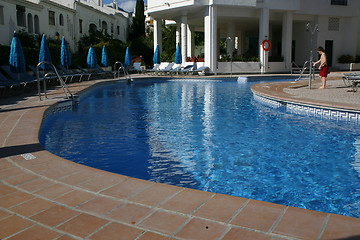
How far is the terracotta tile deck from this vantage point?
6.92ft

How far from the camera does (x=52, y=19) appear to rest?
23078mm

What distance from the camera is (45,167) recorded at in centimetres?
348

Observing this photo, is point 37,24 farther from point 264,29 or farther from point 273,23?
point 273,23

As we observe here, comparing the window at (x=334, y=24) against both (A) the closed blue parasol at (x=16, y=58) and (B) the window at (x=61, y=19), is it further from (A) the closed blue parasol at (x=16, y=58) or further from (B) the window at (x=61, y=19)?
(A) the closed blue parasol at (x=16, y=58)

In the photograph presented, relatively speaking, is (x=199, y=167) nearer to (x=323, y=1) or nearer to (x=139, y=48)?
(x=323, y=1)

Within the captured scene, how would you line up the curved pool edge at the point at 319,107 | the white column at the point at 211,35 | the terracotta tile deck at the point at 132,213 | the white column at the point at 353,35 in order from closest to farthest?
the terracotta tile deck at the point at 132,213 < the curved pool edge at the point at 319,107 < the white column at the point at 211,35 < the white column at the point at 353,35

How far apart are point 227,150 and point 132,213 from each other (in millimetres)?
3099

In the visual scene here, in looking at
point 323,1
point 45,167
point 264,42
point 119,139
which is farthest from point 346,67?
point 45,167

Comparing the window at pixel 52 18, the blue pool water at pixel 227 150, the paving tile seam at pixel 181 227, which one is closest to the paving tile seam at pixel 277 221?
the paving tile seam at pixel 181 227

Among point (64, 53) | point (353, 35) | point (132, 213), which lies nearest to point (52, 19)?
point (64, 53)

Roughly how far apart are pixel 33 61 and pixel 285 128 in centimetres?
1531

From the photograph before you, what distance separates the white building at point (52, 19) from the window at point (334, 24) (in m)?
19.2

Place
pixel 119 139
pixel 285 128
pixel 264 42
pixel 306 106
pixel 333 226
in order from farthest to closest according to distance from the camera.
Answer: pixel 264 42 < pixel 306 106 < pixel 285 128 < pixel 119 139 < pixel 333 226

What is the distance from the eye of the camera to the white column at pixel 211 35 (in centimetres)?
2116
